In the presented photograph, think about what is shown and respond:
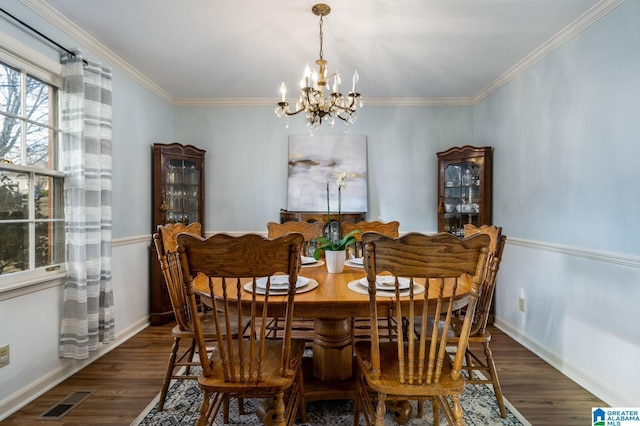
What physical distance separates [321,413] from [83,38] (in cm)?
312

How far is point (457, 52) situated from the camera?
2.85 meters

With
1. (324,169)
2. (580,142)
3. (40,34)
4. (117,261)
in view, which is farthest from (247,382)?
(324,169)

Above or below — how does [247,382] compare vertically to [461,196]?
below

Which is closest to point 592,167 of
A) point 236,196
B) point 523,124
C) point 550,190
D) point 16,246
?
point 550,190

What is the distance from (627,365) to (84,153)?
3750mm

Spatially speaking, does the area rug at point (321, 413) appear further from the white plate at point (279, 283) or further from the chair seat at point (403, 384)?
the white plate at point (279, 283)

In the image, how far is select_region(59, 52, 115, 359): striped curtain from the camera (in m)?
2.30

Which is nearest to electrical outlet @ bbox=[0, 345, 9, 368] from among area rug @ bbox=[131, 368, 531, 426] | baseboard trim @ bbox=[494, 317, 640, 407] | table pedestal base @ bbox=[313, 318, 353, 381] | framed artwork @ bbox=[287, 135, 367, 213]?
area rug @ bbox=[131, 368, 531, 426]

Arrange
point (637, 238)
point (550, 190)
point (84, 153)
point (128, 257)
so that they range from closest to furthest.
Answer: point (637, 238), point (84, 153), point (550, 190), point (128, 257)

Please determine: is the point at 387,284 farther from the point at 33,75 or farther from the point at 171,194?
the point at 171,194

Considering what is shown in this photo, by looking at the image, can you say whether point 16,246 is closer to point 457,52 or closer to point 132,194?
point 132,194

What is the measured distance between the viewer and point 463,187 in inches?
146

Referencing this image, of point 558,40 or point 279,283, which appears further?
point 558,40

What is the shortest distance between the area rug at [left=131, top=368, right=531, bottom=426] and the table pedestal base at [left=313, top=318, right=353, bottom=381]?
18cm
